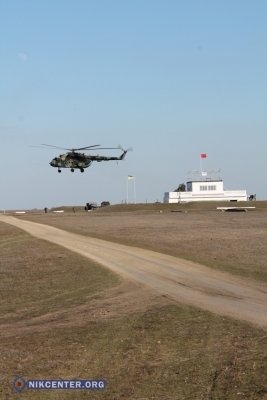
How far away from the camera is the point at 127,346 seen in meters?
11.9

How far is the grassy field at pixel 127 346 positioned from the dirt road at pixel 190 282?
784 millimetres

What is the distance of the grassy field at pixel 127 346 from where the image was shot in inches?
376

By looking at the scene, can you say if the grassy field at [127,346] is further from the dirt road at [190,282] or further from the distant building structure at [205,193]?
the distant building structure at [205,193]

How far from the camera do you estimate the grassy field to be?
9539 millimetres

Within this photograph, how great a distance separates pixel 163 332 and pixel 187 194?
103 meters

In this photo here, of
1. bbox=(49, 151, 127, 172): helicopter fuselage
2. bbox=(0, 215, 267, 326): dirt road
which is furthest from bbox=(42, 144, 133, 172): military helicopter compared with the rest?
bbox=(0, 215, 267, 326): dirt road

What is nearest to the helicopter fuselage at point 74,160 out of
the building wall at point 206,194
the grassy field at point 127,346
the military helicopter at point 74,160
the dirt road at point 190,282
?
the military helicopter at point 74,160

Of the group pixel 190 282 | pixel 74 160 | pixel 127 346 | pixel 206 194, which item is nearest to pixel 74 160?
pixel 74 160

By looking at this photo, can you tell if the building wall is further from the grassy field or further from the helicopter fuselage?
the grassy field

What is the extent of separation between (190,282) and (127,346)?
27.6 feet

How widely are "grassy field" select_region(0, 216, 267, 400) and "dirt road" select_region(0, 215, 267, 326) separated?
78cm

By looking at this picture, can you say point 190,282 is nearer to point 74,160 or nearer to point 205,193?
point 74,160

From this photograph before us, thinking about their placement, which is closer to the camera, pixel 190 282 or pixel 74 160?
pixel 190 282

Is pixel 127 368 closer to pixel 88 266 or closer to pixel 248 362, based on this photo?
pixel 248 362
